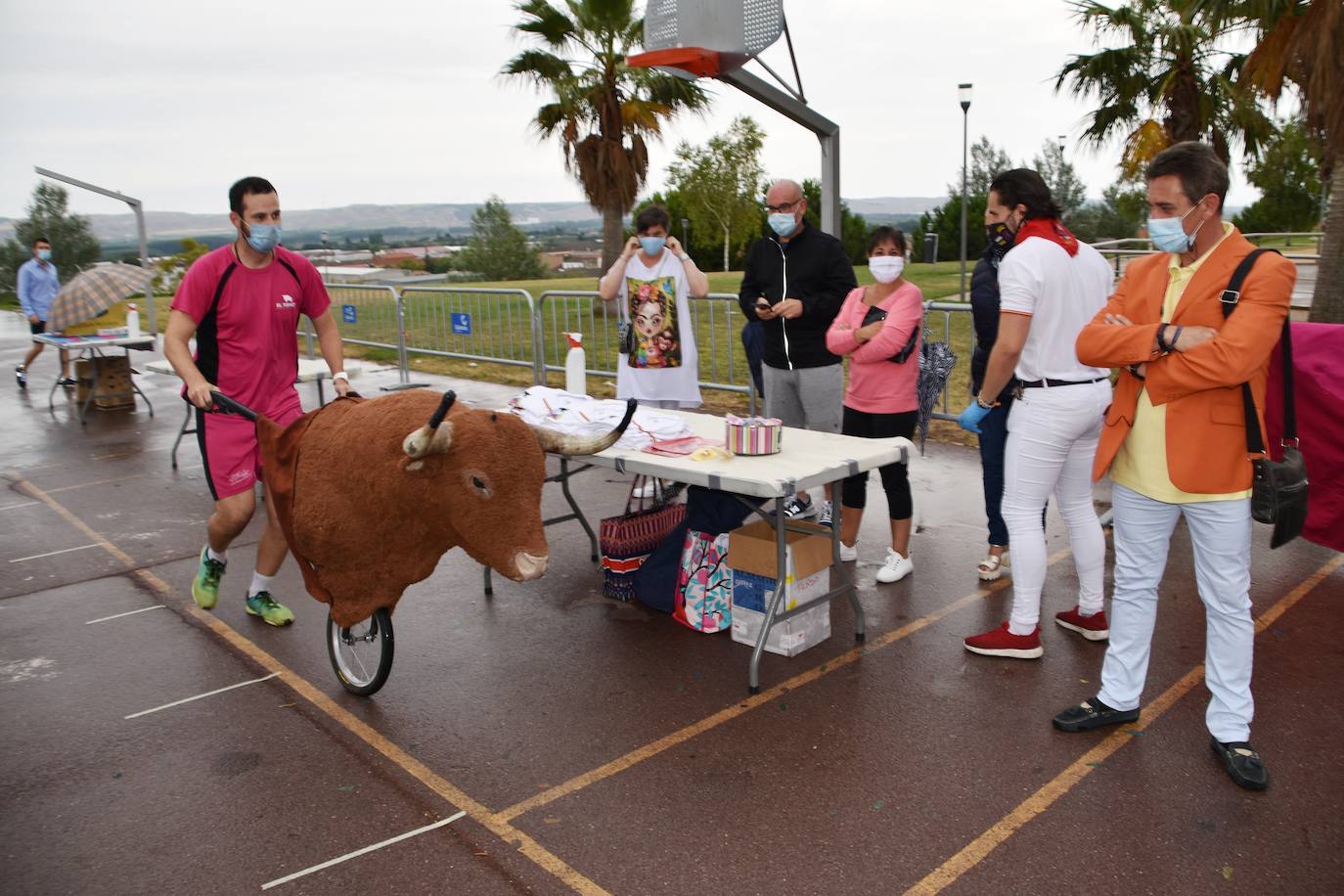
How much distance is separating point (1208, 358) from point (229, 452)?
410 cm

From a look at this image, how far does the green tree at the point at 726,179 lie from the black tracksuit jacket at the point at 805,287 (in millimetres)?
36259

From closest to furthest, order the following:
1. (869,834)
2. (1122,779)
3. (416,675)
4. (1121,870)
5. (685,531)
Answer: (1121,870), (869,834), (1122,779), (416,675), (685,531)

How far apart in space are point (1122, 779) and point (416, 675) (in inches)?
116

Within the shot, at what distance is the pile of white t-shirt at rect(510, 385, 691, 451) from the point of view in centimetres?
495

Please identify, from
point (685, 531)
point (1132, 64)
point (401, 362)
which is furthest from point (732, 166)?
point (685, 531)

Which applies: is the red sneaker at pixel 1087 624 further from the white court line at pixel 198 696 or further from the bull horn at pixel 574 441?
the white court line at pixel 198 696

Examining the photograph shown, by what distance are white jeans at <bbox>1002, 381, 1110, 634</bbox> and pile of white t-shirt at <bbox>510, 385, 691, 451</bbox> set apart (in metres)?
1.58

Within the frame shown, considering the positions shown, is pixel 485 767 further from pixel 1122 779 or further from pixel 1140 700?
pixel 1140 700

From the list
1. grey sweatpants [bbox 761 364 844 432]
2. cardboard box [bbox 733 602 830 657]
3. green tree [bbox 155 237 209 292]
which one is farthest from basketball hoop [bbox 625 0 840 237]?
green tree [bbox 155 237 209 292]

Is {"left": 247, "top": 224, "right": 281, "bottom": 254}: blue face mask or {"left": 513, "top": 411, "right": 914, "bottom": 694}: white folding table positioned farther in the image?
{"left": 247, "top": 224, "right": 281, "bottom": 254}: blue face mask

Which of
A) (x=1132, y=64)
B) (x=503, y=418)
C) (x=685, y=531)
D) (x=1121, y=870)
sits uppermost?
(x=1132, y=64)

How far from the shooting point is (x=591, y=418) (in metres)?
5.06

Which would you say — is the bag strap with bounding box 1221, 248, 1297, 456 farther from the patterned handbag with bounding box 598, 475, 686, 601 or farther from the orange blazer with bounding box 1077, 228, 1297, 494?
the patterned handbag with bounding box 598, 475, 686, 601

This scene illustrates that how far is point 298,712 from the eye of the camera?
4336 mm
